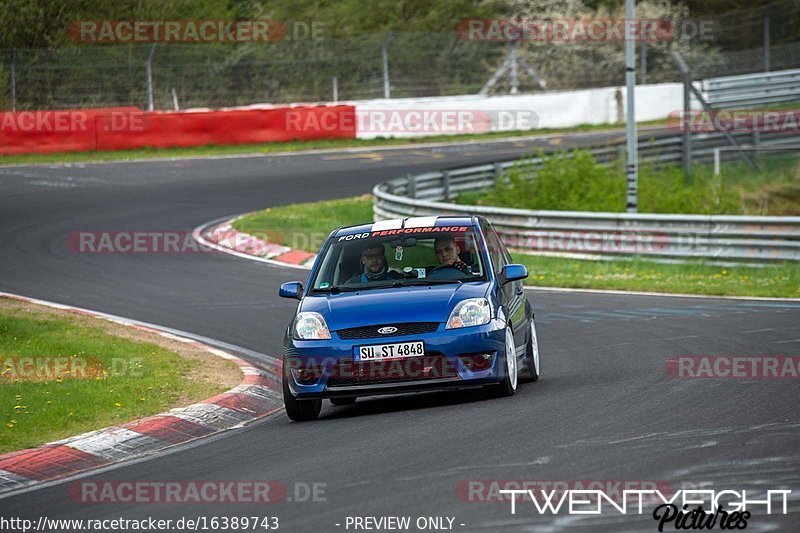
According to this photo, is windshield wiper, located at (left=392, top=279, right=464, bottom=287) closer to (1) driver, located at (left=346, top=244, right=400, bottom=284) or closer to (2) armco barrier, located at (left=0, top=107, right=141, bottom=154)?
(1) driver, located at (left=346, top=244, right=400, bottom=284)

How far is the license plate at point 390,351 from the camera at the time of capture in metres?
9.49

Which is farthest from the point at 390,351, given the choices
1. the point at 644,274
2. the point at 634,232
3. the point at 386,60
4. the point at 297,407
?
the point at 386,60

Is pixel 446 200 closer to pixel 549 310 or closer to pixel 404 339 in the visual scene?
pixel 549 310

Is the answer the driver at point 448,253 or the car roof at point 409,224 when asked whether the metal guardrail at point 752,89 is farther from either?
the driver at point 448,253

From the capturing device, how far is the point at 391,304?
32.2 feet

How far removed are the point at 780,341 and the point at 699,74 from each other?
115ft

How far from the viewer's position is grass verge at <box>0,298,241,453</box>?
32.0 feet

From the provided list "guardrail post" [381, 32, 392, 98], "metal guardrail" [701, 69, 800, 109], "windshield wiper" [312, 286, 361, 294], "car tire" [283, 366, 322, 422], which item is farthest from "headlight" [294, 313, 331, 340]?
"guardrail post" [381, 32, 392, 98]

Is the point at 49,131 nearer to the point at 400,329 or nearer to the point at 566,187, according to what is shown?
the point at 566,187

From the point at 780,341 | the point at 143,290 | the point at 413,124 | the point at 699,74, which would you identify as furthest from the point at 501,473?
the point at 699,74

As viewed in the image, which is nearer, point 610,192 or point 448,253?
point 448,253

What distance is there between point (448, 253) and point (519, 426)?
253 cm

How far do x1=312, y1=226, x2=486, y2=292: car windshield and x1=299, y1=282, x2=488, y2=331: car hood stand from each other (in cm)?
23

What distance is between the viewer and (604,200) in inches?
995
